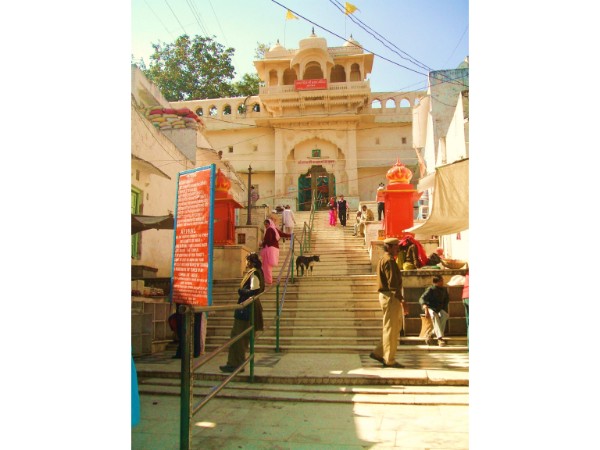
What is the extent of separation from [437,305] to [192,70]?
29941 millimetres

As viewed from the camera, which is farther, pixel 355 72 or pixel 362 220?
pixel 355 72

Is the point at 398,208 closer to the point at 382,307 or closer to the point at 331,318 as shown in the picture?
the point at 331,318

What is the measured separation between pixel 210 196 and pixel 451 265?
6.25m

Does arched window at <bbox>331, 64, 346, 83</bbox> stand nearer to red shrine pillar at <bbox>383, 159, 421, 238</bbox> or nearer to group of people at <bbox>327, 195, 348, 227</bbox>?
group of people at <bbox>327, 195, 348, 227</bbox>

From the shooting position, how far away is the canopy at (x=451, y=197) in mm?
6238

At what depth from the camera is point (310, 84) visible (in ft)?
87.7

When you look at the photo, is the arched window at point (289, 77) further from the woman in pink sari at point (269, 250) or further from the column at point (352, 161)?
the woman in pink sari at point (269, 250)

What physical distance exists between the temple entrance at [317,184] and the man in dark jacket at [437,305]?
19.4 m

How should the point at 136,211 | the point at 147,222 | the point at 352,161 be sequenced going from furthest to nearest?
the point at 352,161, the point at 136,211, the point at 147,222

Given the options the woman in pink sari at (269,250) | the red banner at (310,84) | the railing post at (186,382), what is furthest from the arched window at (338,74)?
the railing post at (186,382)

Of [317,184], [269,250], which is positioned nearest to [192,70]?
[317,184]

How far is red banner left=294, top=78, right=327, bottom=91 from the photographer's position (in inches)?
1049

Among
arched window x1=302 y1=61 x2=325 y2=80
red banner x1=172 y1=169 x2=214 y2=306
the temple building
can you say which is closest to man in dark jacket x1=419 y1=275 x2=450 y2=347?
red banner x1=172 y1=169 x2=214 y2=306
